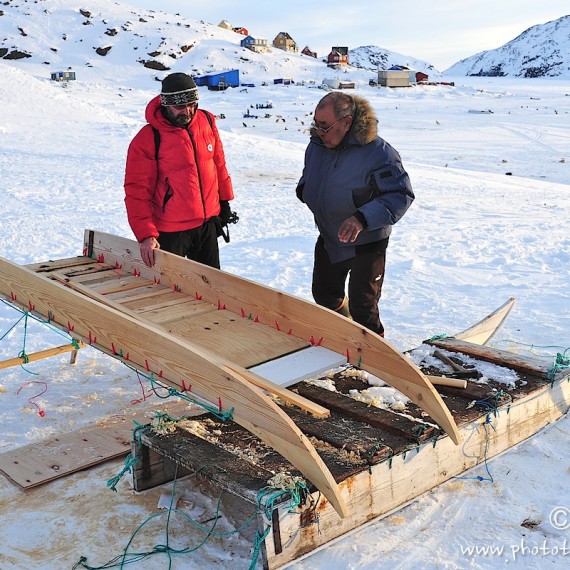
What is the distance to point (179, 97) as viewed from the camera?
15.0ft

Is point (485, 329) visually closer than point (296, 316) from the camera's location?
No

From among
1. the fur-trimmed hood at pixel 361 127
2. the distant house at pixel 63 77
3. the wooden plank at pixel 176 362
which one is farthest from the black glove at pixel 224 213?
the distant house at pixel 63 77

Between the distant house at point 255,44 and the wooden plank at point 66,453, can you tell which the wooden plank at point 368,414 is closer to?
the wooden plank at point 66,453

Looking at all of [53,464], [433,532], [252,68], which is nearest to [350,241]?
[433,532]

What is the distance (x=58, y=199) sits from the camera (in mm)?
11273

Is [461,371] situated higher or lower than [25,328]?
higher

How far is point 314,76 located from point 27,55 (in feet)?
77.3

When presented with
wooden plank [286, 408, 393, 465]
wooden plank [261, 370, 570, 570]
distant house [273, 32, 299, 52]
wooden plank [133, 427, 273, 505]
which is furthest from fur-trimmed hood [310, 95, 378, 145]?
distant house [273, 32, 299, 52]

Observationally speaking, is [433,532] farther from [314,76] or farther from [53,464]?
[314,76]

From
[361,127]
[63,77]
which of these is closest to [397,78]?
[63,77]

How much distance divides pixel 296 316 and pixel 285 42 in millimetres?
85033

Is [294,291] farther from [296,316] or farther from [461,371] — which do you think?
[296,316]

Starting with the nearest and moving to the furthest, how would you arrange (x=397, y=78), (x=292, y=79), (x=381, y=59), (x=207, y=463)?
(x=207, y=463) → (x=397, y=78) → (x=292, y=79) → (x=381, y=59)

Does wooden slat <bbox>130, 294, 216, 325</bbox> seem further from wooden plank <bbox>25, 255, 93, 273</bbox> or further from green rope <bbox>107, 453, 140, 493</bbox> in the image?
wooden plank <bbox>25, 255, 93, 273</bbox>
